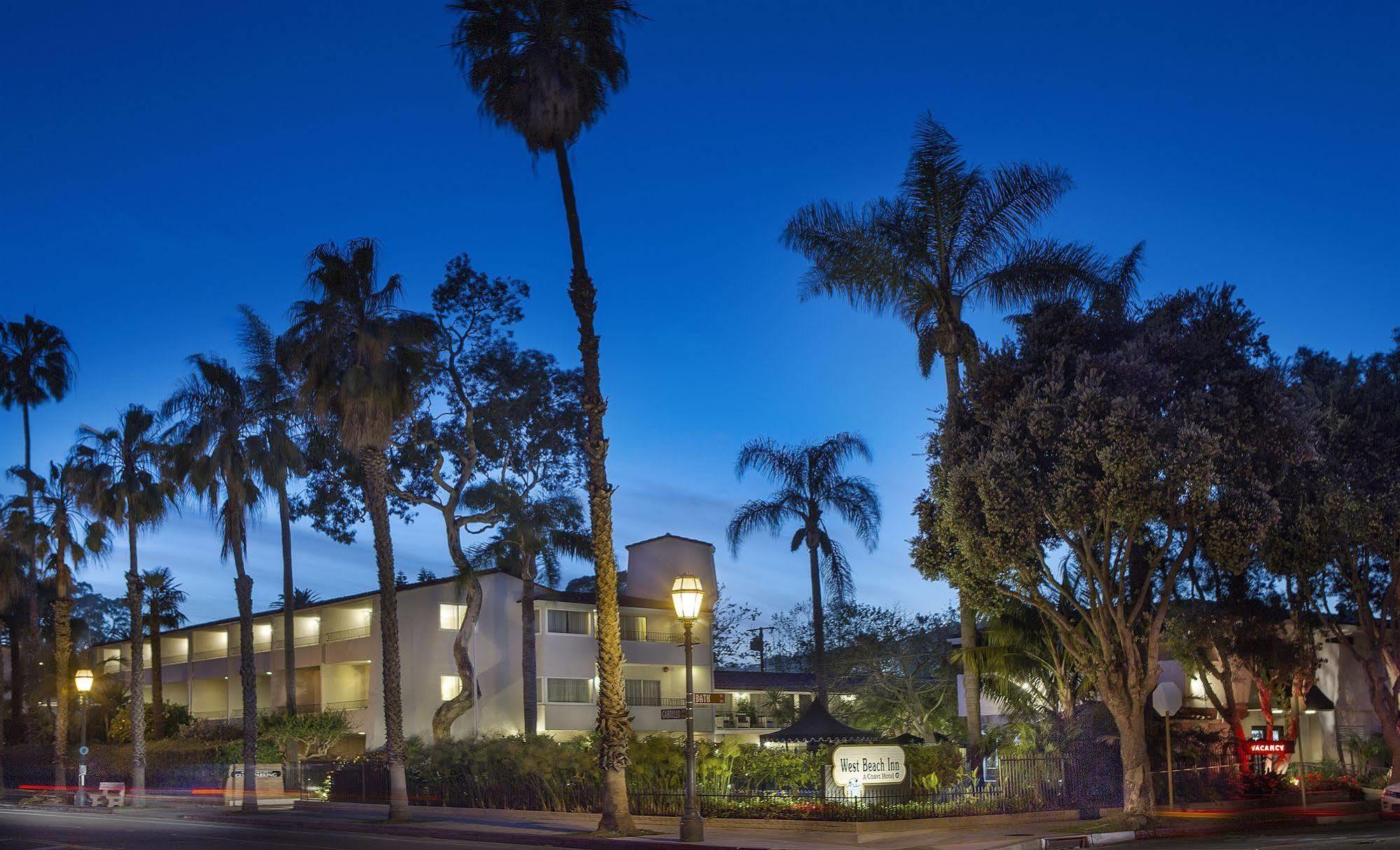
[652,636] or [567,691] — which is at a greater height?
[652,636]

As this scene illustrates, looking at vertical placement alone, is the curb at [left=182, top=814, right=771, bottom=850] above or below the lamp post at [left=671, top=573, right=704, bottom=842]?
below

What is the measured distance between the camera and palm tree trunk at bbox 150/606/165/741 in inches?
2025

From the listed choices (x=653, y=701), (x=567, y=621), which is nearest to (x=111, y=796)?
Answer: (x=567, y=621)

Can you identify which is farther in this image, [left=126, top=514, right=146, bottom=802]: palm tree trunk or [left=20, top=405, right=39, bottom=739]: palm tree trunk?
[left=20, top=405, right=39, bottom=739]: palm tree trunk

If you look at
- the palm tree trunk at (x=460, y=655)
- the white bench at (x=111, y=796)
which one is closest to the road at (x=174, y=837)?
A: the white bench at (x=111, y=796)

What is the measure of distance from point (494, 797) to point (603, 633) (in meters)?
9.05

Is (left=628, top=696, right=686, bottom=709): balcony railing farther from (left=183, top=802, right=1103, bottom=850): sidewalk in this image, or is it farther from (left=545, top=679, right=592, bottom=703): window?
(left=183, top=802, right=1103, bottom=850): sidewalk

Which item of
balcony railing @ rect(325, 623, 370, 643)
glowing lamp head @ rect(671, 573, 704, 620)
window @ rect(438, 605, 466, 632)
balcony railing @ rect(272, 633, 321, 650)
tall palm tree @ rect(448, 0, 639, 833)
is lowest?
balcony railing @ rect(272, 633, 321, 650)

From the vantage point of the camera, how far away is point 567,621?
50562 millimetres

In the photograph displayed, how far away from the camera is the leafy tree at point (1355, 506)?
28.0 metres

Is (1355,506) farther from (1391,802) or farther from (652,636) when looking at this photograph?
(652,636)

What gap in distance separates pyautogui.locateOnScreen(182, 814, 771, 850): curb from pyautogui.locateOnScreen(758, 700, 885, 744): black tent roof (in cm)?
864

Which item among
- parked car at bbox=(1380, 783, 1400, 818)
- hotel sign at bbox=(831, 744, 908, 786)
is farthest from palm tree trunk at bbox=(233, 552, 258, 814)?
parked car at bbox=(1380, 783, 1400, 818)

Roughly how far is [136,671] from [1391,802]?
35.7 m
